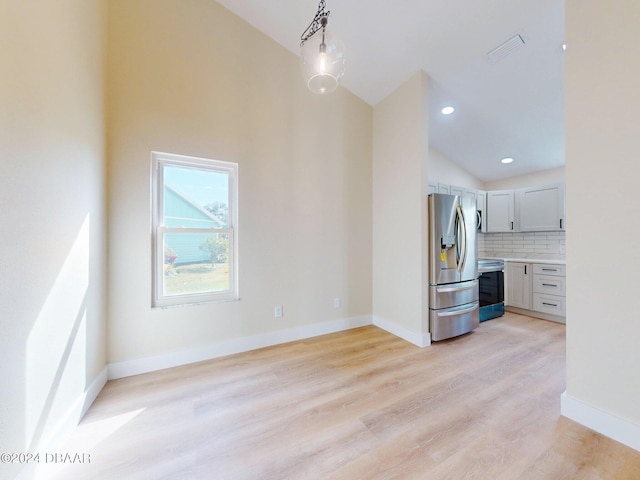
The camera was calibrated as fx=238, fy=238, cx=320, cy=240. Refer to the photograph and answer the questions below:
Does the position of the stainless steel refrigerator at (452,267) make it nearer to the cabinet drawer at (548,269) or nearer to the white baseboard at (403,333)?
the white baseboard at (403,333)

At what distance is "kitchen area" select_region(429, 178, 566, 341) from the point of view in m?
2.96

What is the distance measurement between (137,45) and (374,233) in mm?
3281

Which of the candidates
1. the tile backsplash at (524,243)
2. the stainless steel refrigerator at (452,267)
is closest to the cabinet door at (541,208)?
the tile backsplash at (524,243)

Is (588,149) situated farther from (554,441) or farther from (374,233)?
(374,233)

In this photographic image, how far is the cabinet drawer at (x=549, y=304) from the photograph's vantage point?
3410mm

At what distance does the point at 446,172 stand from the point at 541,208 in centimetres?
162

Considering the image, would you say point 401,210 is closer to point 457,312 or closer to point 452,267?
point 452,267

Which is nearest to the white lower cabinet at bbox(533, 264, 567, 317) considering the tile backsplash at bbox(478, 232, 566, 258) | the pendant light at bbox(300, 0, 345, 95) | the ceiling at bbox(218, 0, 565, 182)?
the tile backsplash at bbox(478, 232, 566, 258)

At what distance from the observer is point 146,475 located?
1.23m

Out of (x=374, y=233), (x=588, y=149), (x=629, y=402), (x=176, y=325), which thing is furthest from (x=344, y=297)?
(x=588, y=149)

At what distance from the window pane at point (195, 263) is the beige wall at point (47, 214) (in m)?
0.57

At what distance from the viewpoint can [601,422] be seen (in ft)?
4.88

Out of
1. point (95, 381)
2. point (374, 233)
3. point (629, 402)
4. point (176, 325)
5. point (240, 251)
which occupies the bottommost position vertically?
point (95, 381)

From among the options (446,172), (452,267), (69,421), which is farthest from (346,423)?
(446,172)
